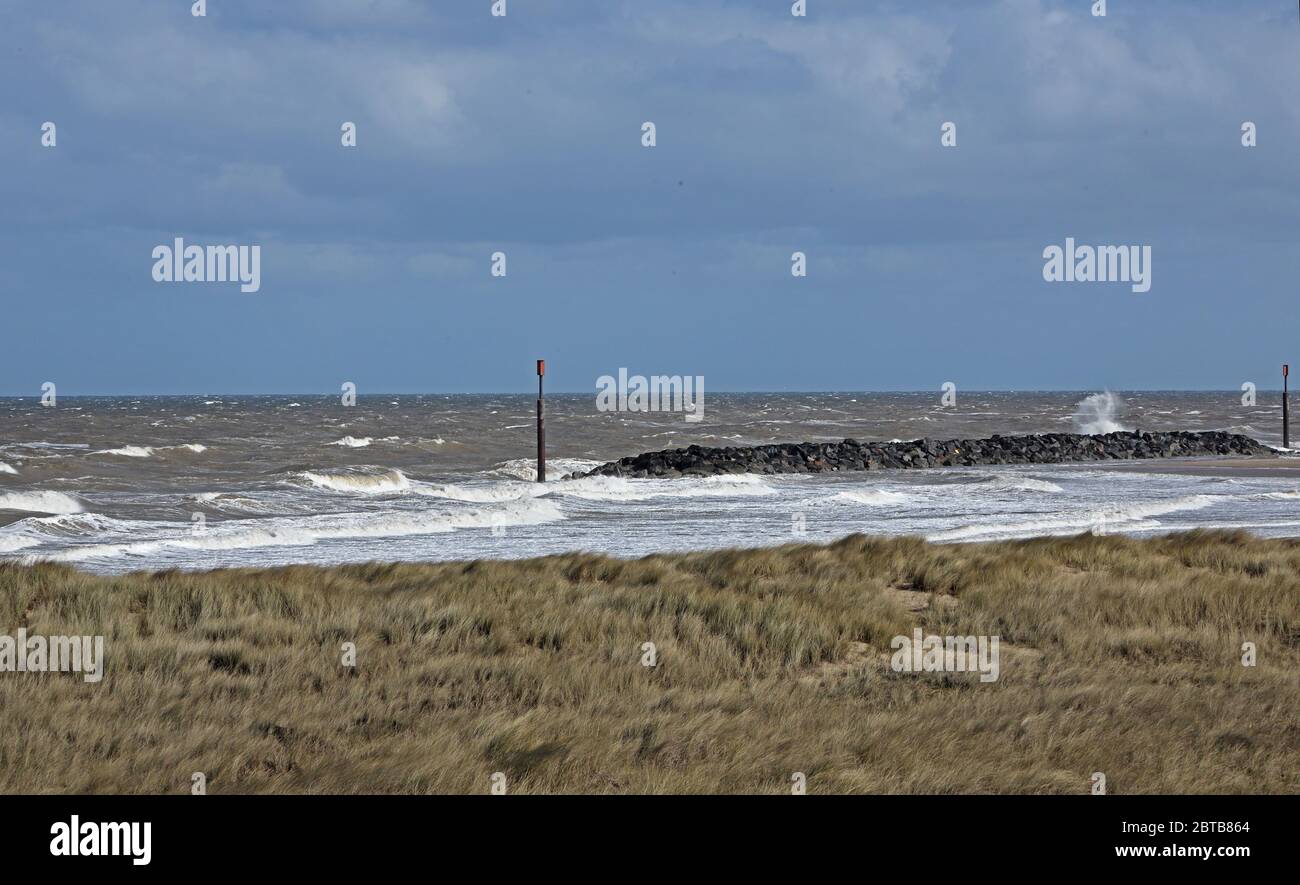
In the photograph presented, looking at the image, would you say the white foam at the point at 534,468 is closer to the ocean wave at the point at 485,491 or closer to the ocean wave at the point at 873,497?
the ocean wave at the point at 485,491

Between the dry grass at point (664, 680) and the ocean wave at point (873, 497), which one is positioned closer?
the dry grass at point (664, 680)

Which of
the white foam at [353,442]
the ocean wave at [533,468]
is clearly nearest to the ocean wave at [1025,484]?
the ocean wave at [533,468]

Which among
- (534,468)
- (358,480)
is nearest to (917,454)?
(534,468)

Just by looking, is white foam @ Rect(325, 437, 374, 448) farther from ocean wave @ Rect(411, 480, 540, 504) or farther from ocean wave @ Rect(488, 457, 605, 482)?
ocean wave @ Rect(411, 480, 540, 504)

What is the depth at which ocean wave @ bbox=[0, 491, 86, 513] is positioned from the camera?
28953 mm

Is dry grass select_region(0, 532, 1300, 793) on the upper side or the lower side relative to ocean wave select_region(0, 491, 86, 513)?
lower

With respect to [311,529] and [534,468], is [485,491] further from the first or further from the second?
[311,529]

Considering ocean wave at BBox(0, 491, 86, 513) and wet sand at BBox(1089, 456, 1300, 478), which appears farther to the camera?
wet sand at BBox(1089, 456, 1300, 478)

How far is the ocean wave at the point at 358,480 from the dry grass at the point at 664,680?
22168mm

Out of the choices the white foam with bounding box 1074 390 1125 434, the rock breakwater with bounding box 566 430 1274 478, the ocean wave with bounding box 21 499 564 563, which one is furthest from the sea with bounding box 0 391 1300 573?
the white foam with bounding box 1074 390 1125 434

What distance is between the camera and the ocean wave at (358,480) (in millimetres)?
35656

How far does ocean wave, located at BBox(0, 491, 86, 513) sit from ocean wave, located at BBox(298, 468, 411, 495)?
276 inches
